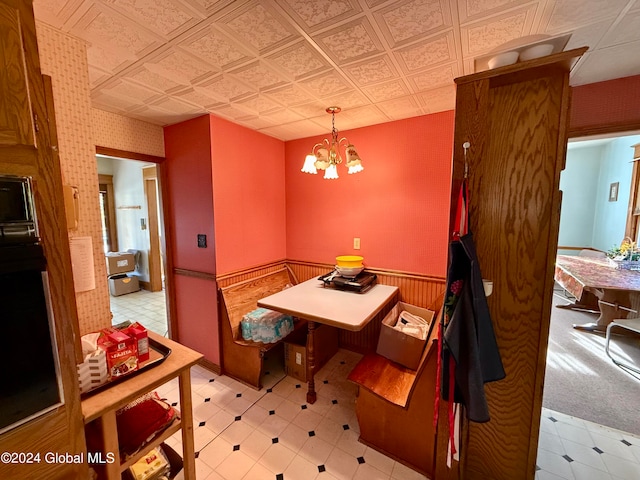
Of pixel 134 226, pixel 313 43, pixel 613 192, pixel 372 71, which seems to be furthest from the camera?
pixel 134 226

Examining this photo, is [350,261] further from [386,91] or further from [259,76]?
[259,76]

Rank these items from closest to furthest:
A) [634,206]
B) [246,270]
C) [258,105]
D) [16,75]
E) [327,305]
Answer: [16,75] < [327,305] < [258,105] < [246,270] < [634,206]

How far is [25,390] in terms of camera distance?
689 mm

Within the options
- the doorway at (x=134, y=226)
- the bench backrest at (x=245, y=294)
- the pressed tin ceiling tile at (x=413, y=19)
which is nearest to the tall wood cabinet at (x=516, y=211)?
the pressed tin ceiling tile at (x=413, y=19)

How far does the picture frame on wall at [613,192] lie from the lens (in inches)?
183

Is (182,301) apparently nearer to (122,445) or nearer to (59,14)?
(122,445)

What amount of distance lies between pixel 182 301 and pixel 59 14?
2.33m

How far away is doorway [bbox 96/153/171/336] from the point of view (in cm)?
474

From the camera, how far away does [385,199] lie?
2596mm

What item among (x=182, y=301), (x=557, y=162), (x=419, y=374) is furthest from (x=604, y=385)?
(x=182, y=301)

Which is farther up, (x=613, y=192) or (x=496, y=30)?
(x=496, y=30)

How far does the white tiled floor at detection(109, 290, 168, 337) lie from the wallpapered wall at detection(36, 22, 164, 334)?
2101mm

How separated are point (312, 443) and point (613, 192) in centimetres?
670

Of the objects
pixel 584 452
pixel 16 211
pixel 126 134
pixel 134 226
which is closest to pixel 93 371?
pixel 16 211
